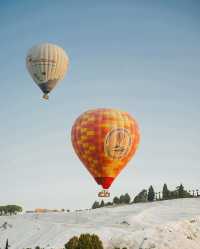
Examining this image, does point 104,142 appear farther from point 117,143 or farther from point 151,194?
point 151,194

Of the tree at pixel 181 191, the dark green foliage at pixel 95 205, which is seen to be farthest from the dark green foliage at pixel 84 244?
the dark green foliage at pixel 95 205

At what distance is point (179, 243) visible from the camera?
63625 millimetres

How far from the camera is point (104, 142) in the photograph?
200 ft

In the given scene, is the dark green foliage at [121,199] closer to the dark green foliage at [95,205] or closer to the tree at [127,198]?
the tree at [127,198]

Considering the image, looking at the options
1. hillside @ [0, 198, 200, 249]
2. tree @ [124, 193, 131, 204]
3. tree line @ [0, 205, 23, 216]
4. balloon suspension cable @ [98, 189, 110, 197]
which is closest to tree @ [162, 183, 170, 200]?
hillside @ [0, 198, 200, 249]

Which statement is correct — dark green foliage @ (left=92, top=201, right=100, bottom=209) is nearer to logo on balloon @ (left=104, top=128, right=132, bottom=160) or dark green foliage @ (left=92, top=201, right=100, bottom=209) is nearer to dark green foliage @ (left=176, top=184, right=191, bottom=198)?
dark green foliage @ (left=176, top=184, right=191, bottom=198)

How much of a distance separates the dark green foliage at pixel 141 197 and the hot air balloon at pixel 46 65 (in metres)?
65.3

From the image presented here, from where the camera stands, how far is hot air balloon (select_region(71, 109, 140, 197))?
200 feet

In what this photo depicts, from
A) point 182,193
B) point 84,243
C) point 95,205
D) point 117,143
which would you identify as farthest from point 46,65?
point 95,205

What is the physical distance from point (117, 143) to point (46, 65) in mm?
13796

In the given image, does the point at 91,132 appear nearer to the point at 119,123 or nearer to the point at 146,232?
the point at 119,123

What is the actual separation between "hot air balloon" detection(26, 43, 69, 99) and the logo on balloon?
33.2ft

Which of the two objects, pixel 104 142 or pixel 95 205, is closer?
pixel 104 142

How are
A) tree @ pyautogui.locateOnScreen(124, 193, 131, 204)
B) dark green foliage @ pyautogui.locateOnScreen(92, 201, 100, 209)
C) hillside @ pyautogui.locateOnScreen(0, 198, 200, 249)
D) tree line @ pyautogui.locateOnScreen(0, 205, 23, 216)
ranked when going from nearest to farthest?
hillside @ pyautogui.locateOnScreen(0, 198, 200, 249), tree @ pyautogui.locateOnScreen(124, 193, 131, 204), dark green foliage @ pyautogui.locateOnScreen(92, 201, 100, 209), tree line @ pyautogui.locateOnScreen(0, 205, 23, 216)
